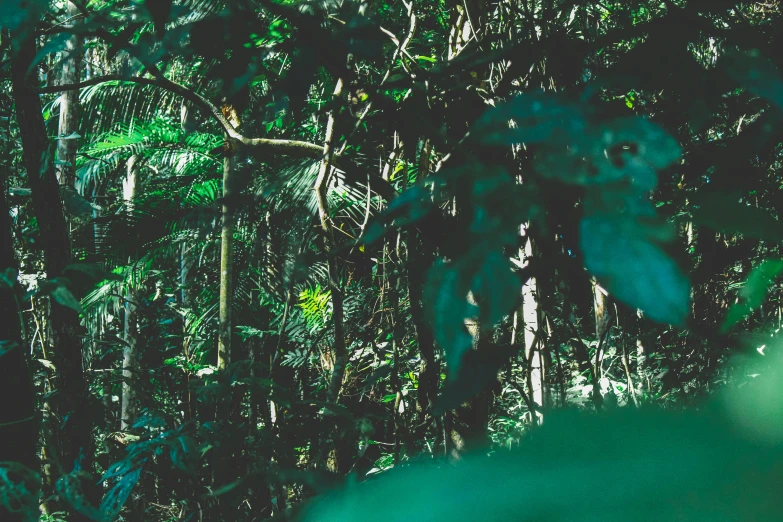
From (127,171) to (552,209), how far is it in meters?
7.43

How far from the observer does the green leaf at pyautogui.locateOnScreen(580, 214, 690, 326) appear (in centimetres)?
35

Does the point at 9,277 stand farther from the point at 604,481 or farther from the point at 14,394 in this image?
the point at 604,481

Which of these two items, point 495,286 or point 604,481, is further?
point 495,286

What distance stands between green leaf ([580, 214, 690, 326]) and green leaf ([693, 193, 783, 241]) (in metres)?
0.04

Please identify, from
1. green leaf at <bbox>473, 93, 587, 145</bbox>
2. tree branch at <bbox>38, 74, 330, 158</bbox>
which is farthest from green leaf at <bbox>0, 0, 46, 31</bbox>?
tree branch at <bbox>38, 74, 330, 158</bbox>


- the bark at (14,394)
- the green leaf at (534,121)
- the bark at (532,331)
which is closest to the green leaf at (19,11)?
the green leaf at (534,121)

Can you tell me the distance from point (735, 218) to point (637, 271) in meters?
0.06

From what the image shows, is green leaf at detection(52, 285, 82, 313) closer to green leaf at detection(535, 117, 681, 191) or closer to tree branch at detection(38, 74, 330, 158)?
tree branch at detection(38, 74, 330, 158)

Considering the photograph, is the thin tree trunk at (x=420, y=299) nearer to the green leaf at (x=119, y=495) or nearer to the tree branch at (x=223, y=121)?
the tree branch at (x=223, y=121)

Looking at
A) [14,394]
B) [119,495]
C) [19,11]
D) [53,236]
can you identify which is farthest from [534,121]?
[53,236]

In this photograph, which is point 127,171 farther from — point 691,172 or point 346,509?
point 346,509

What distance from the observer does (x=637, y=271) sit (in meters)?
0.36

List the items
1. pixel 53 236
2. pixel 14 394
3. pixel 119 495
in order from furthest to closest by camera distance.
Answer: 1. pixel 53 236
2. pixel 14 394
3. pixel 119 495

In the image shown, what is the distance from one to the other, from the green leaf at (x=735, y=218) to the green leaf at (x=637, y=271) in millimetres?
38
